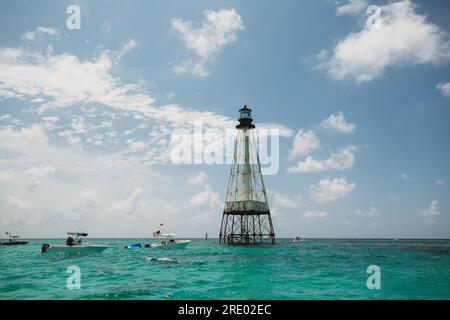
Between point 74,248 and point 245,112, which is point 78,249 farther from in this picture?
point 245,112

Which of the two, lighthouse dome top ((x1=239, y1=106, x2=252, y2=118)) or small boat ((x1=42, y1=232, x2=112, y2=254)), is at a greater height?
lighthouse dome top ((x1=239, y1=106, x2=252, y2=118))

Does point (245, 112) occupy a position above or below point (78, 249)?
above

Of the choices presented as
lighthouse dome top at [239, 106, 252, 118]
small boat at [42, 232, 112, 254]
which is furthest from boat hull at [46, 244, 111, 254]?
lighthouse dome top at [239, 106, 252, 118]

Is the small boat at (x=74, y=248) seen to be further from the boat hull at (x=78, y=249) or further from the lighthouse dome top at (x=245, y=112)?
the lighthouse dome top at (x=245, y=112)

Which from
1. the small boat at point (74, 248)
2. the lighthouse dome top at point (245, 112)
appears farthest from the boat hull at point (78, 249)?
the lighthouse dome top at point (245, 112)

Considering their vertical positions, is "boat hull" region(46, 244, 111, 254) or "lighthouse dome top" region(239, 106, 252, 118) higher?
"lighthouse dome top" region(239, 106, 252, 118)

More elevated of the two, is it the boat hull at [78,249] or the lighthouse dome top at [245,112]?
the lighthouse dome top at [245,112]

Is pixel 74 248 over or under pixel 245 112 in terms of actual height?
under

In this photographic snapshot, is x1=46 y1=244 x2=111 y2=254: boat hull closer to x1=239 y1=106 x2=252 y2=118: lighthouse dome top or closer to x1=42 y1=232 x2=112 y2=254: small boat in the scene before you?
x1=42 y1=232 x2=112 y2=254: small boat

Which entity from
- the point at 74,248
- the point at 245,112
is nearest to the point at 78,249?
the point at 74,248

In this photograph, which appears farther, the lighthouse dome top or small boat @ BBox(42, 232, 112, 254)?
the lighthouse dome top

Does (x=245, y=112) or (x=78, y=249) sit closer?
(x=78, y=249)
